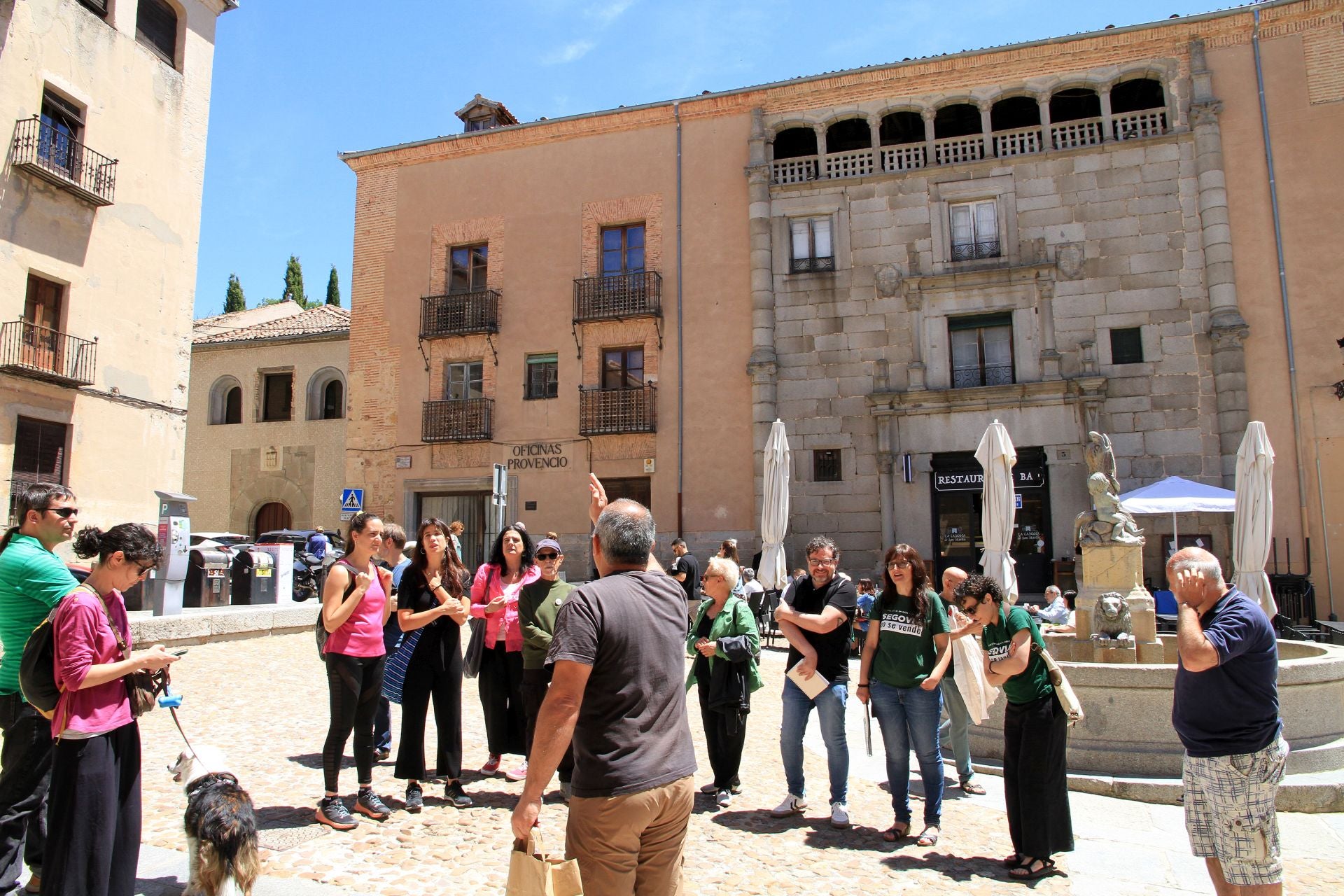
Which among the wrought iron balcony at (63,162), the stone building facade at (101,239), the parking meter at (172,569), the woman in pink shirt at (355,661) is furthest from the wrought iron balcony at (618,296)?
the woman in pink shirt at (355,661)

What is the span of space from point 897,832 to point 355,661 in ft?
10.8

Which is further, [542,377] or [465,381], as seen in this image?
[465,381]

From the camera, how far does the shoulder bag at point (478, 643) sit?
20.2 feet

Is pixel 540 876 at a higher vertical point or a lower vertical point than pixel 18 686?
lower

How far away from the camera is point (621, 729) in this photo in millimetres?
2920

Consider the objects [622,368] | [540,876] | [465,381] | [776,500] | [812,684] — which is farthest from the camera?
[465,381]

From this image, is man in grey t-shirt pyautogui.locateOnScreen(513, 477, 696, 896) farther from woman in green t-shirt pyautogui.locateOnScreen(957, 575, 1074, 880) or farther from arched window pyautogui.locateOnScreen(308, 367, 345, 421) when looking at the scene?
arched window pyautogui.locateOnScreen(308, 367, 345, 421)

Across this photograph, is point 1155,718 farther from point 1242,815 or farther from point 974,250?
point 974,250

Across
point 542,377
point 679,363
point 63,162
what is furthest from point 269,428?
point 679,363

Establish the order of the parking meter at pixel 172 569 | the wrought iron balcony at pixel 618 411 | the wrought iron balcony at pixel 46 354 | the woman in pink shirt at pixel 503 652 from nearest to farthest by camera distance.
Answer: the woman in pink shirt at pixel 503 652, the parking meter at pixel 172 569, the wrought iron balcony at pixel 46 354, the wrought iron balcony at pixel 618 411

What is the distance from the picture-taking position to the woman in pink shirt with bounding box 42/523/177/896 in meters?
3.32

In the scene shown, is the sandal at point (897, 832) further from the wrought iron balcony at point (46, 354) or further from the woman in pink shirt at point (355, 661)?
the wrought iron balcony at point (46, 354)

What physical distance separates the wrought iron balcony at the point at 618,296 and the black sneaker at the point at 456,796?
15974mm

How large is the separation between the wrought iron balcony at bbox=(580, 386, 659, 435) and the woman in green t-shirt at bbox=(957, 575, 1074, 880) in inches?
621
